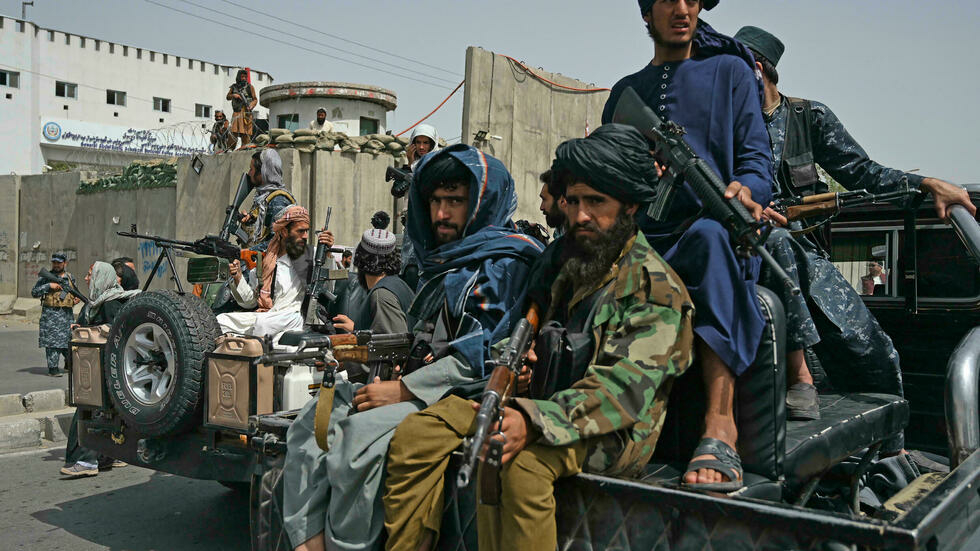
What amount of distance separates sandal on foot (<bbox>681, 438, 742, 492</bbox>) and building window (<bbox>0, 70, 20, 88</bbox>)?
1728 inches

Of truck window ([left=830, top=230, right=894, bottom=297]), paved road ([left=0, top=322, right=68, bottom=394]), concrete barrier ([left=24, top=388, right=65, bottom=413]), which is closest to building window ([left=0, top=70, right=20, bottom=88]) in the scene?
paved road ([left=0, top=322, right=68, bottom=394])

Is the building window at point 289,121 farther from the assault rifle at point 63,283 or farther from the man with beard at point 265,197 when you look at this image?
the man with beard at point 265,197

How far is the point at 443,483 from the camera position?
2.26 metres

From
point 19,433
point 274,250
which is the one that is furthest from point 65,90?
point 274,250

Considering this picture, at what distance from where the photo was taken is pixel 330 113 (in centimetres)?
1955

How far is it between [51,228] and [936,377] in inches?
826

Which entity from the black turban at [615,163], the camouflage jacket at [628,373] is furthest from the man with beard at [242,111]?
the camouflage jacket at [628,373]

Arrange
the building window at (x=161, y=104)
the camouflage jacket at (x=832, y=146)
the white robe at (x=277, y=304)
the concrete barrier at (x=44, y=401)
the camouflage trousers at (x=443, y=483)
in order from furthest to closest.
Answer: the building window at (x=161, y=104), the concrete barrier at (x=44, y=401), the white robe at (x=277, y=304), the camouflage jacket at (x=832, y=146), the camouflage trousers at (x=443, y=483)

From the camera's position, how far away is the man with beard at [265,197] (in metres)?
6.12

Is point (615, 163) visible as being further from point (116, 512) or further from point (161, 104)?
point (161, 104)

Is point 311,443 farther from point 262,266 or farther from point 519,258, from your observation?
point 262,266

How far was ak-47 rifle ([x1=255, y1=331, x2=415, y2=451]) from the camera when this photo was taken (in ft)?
8.20

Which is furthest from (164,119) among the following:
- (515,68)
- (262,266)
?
(262,266)

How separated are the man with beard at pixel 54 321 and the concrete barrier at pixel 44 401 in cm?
240
